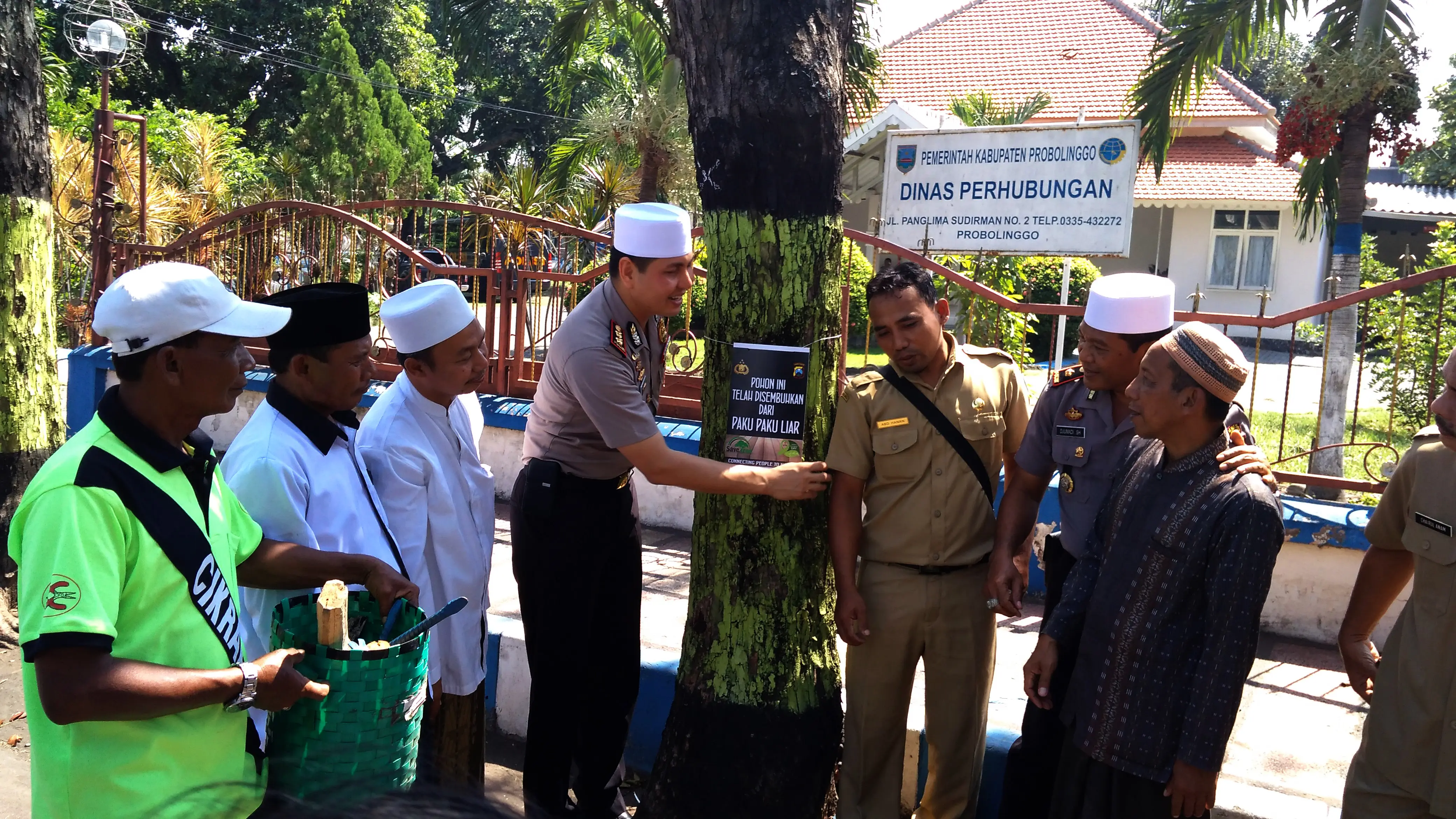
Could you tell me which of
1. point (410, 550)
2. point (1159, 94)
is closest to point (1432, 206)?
point (1159, 94)

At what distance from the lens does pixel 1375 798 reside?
267 centimetres

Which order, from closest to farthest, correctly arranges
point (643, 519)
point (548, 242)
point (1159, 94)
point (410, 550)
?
1. point (410, 550)
2. point (643, 519)
3. point (548, 242)
4. point (1159, 94)

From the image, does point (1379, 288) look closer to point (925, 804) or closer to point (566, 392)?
point (925, 804)

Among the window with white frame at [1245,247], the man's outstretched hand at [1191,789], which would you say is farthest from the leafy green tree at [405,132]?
the man's outstretched hand at [1191,789]

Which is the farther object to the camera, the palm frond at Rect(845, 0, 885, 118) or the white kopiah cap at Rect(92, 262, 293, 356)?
the palm frond at Rect(845, 0, 885, 118)

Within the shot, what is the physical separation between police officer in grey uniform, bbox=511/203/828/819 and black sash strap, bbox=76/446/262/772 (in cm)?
122

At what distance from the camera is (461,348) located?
302cm

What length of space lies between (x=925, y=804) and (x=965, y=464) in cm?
108

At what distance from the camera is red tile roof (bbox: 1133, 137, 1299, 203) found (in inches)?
822

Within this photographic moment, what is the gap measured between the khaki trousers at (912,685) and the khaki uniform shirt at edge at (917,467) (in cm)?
9

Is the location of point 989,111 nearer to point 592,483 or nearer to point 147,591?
point 592,483

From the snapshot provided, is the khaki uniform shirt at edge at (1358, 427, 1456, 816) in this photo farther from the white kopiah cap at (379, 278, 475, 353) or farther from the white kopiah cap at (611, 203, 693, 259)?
the white kopiah cap at (379, 278, 475, 353)

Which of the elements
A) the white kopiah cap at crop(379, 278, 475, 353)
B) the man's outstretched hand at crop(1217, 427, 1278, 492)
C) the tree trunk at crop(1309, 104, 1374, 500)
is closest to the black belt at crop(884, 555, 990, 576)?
the man's outstretched hand at crop(1217, 427, 1278, 492)

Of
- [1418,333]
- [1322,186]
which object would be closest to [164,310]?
[1418,333]
